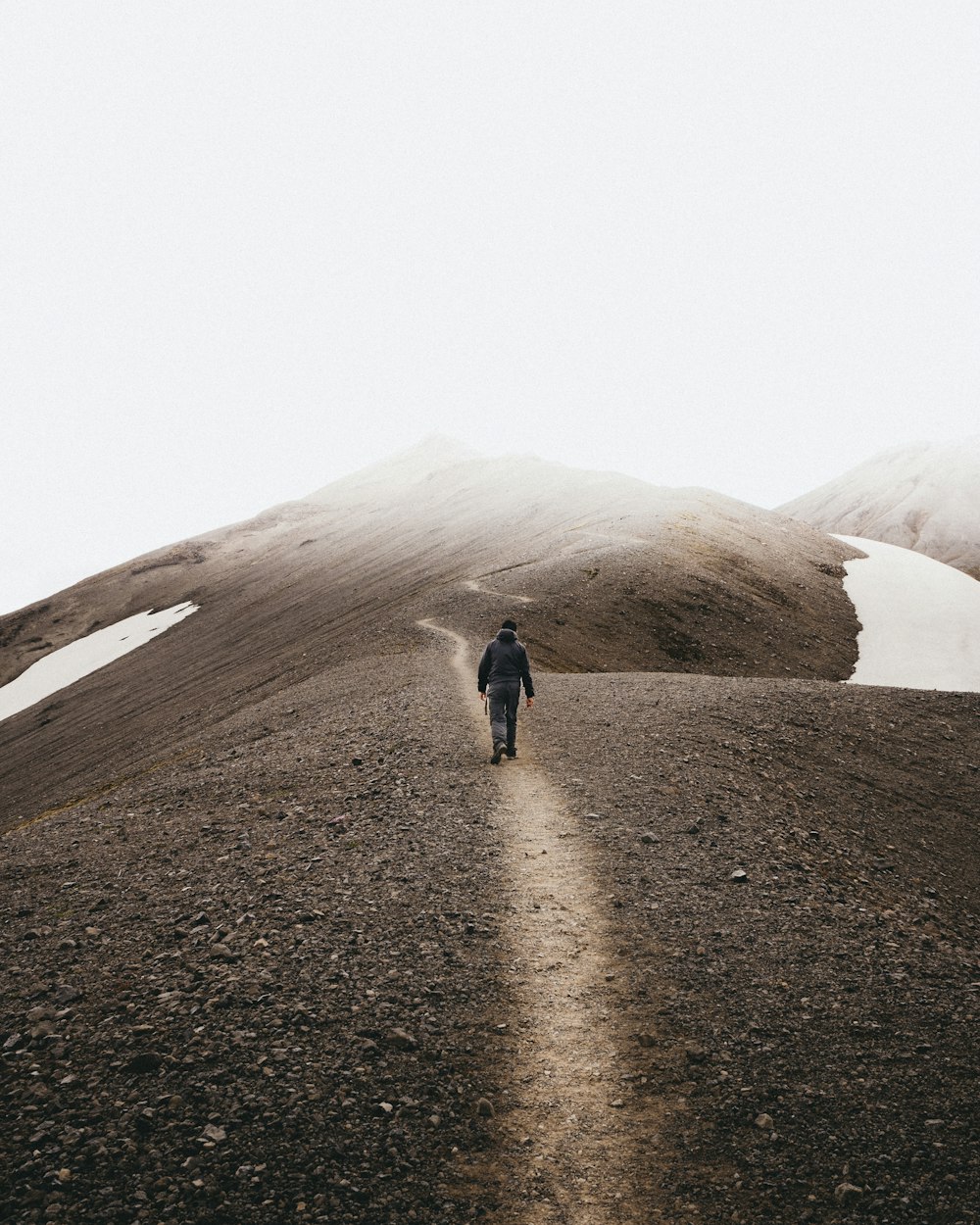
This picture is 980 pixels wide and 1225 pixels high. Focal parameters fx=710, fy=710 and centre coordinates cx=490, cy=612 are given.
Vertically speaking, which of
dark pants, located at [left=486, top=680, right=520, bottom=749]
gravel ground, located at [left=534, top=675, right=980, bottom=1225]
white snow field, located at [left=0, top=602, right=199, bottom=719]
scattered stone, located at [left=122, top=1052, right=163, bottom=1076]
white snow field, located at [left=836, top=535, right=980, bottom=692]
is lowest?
white snow field, located at [left=836, top=535, right=980, bottom=692]

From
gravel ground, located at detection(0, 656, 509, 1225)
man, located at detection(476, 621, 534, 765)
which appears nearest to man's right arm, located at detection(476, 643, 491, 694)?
man, located at detection(476, 621, 534, 765)

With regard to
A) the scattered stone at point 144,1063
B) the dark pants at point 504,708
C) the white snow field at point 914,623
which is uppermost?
the scattered stone at point 144,1063

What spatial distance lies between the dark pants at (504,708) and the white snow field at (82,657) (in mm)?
71159

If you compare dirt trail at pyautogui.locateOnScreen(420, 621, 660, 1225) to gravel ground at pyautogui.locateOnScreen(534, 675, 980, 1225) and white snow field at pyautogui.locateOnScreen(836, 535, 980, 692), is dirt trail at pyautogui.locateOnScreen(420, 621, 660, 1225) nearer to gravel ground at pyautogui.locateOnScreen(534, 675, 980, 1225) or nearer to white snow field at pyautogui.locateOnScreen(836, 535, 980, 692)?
gravel ground at pyautogui.locateOnScreen(534, 675, 980, 1225)

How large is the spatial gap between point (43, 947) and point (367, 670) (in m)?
20.2

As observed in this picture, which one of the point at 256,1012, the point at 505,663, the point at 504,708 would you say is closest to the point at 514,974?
the point at 256,1012

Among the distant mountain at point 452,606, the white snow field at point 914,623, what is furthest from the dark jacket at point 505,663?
the white snow field at point 914,623

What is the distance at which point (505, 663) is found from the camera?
57.1 ft

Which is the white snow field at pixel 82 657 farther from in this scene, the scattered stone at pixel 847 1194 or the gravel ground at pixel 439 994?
the scattered stone at pixel 847 1194

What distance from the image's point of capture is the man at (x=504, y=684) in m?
17.1

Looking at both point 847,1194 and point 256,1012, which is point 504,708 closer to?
point 256,1012

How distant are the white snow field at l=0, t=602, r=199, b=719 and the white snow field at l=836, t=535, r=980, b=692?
248ft

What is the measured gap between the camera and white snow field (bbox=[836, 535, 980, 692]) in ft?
160

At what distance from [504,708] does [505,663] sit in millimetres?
1075
